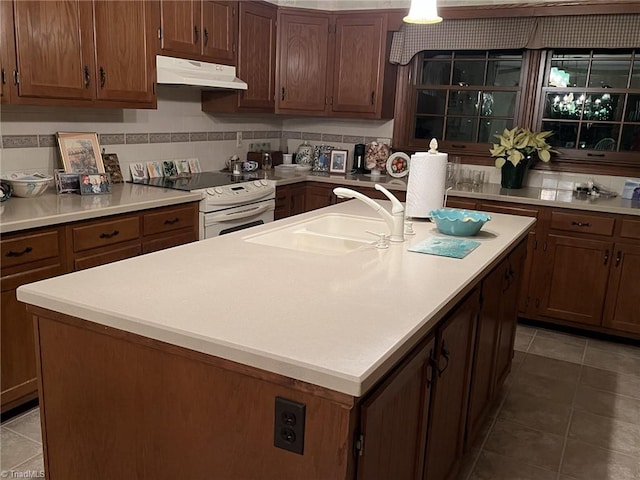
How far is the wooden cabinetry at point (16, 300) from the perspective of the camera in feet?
7.94

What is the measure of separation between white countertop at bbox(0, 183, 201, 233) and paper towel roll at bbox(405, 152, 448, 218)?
141cm

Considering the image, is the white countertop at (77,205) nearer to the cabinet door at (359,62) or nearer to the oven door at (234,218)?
the oven door at (234,218)

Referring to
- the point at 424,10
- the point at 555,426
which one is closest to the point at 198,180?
the point at 424,10

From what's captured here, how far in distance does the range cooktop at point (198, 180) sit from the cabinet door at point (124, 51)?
1.85 feet

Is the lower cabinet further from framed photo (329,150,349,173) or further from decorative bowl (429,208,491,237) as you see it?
framed photo (329,150,349,173)

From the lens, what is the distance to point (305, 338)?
122cm

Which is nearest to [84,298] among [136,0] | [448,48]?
[136,0]

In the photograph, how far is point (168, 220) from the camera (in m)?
3.24

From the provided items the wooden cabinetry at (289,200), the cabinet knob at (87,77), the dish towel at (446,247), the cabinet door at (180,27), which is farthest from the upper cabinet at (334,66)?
the dish towel at (446,247)

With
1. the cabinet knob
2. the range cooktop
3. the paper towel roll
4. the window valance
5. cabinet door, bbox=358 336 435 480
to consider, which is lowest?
cabinet door, bbox=358 336 435 480

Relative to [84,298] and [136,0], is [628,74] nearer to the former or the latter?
[136,0]

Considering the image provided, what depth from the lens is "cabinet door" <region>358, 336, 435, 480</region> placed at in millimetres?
1217

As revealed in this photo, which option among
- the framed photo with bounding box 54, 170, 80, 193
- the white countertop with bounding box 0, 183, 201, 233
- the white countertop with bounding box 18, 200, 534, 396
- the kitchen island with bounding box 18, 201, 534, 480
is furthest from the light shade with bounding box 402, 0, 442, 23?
the framed photo with bounding box 54, 170, 80, 193

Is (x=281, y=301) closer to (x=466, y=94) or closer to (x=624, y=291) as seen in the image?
(x=624, y=291)
